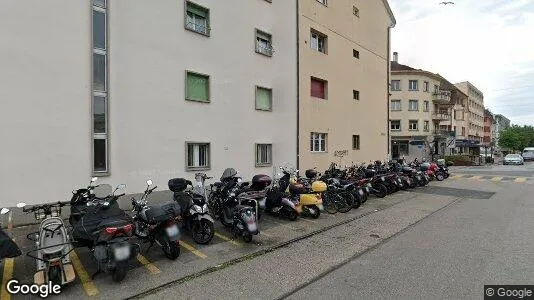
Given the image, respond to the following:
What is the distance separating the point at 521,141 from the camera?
78.2 m

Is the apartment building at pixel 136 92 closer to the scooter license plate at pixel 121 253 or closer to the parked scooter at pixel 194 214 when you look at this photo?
the parked scooter at pixel 194 214

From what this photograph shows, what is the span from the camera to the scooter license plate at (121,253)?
462 centimetres

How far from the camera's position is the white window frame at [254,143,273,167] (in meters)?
13.6

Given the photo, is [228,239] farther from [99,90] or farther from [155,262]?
[99,90]

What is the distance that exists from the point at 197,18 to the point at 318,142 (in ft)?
27.4

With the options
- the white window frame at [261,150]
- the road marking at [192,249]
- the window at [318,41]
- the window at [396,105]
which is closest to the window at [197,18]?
the white window frame at [261,150]

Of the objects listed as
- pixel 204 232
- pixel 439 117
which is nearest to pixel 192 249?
pixel 204 232

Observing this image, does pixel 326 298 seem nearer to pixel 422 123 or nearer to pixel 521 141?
pixel 422 123

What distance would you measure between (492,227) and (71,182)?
10.3 m

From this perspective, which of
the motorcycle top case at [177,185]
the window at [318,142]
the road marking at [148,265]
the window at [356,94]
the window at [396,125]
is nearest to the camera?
the road marking at [148,265]

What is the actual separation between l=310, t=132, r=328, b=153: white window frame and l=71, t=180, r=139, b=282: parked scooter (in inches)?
470

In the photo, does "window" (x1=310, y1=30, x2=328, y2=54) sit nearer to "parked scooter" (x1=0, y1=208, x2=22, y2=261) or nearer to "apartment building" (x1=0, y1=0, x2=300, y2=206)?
"apartment building" (x1=0, y1=0, x2=300, y2=206)

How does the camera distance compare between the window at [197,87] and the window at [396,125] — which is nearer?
the window at [197,87]

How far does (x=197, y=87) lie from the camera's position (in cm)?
1148
